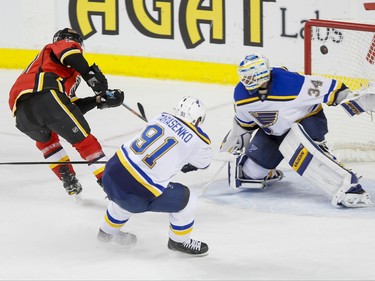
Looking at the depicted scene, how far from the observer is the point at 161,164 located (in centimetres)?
442

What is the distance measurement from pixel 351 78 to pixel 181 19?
1876mm

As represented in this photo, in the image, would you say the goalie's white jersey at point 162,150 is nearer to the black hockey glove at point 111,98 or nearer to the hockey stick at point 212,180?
the black hockey glove at point 111,98

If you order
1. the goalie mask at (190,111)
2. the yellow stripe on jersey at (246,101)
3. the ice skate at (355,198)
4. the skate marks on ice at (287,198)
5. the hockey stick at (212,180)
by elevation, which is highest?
the goalie mask at (190,111)

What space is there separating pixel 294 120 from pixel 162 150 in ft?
4.02

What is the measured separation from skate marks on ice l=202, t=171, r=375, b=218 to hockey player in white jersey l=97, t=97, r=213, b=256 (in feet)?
2.98

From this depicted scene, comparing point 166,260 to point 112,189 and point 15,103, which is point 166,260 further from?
point 15,103

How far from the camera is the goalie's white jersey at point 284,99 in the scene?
5.39 metres

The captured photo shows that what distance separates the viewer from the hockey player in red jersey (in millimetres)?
5242

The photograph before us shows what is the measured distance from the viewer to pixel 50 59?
17.6 feet

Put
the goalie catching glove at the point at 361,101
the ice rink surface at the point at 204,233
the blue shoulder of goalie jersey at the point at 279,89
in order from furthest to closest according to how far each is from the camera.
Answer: the goalie catching glove at the point at 361,101, the blue shoulder of goalie jersey at the point at 279,89, the ice rink surface at the point at 204,233

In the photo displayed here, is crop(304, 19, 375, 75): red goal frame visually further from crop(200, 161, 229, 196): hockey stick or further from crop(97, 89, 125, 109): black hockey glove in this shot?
crop(97, 89, 125, 109): black hockey glove

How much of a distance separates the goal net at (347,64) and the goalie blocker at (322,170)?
816 mm

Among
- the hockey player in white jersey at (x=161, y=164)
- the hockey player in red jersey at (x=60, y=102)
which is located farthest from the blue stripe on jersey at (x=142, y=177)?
the hockey player in red jersey at (x=60, y=102)

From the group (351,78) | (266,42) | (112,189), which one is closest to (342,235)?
(112,189)
